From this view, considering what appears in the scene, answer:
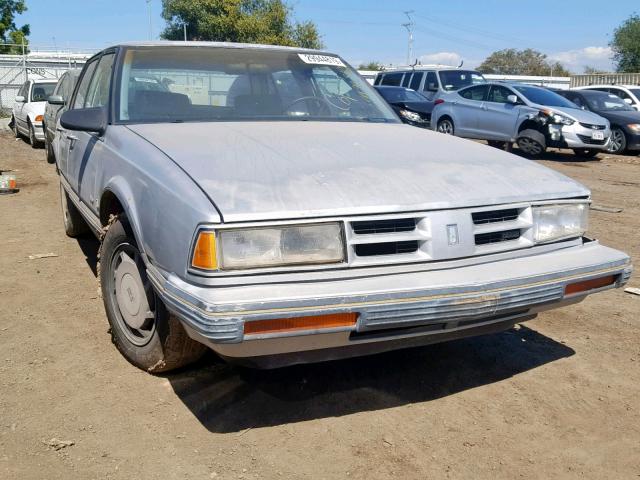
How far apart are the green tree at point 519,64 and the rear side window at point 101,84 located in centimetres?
6812

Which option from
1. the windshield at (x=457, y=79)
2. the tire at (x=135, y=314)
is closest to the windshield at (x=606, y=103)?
the windshield at (x=457, y=79)

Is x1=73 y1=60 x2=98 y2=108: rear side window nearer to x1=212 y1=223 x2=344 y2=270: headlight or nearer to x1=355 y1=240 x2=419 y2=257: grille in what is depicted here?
x1=212 y1=223 x2=344 y2=270: headlight

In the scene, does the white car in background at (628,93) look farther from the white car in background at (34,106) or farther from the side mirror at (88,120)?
the side mirror at (88,120)

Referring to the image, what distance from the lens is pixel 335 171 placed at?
107 inches

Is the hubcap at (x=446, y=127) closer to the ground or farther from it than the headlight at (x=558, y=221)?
farther from it

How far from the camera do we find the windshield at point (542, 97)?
13180mm

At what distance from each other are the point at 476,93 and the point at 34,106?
9643mm

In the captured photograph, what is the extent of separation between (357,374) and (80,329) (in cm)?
167

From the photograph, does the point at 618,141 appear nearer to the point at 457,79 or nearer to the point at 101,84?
the point at 457,79

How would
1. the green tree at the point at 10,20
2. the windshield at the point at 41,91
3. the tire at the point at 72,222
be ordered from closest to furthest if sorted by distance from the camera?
the tire at the point at 72,222 → the windshield at the point at 41,91 → the green tree at the point at 10,20

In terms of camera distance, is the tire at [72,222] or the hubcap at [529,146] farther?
the hubcap at [529,146]

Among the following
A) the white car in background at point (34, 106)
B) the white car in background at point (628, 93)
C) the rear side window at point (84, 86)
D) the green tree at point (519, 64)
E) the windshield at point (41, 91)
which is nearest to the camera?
the rear side window at point (84, 86)

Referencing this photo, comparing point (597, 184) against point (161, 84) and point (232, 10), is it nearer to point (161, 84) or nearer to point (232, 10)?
point (161, 84)

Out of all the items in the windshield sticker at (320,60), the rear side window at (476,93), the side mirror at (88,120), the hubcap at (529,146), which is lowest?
the hubcap at (529,146)
